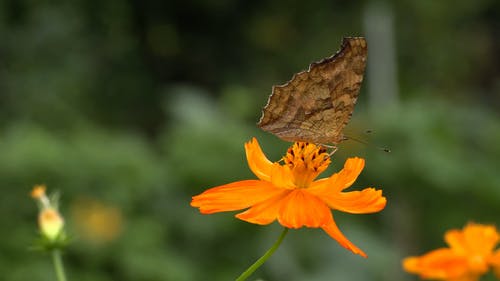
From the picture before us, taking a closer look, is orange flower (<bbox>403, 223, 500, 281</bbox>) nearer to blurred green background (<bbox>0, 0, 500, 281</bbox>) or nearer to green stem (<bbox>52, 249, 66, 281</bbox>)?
green stem (<bbox>52, 249, 66, 281</bbox>)

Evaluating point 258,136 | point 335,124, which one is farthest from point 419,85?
point 335,124

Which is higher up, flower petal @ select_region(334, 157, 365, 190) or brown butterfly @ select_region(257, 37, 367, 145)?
brown butterfly @ select_region(257, 37, 367, 145)

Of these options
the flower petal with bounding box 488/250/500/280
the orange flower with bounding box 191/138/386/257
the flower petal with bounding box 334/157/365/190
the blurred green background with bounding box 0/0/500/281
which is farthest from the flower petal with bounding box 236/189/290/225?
the blurred green background with bounding box 0/0/500/281

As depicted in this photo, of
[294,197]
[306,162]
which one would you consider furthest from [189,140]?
[294,197]

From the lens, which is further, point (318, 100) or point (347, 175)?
point (318, 100)

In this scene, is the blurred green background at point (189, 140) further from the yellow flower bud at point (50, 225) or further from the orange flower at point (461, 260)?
the orange flower at point (461, 260)

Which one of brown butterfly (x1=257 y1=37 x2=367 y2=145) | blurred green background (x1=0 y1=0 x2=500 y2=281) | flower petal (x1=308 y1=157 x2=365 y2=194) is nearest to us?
flower petal (x1=308 y1=157 x2=365 y2=194)

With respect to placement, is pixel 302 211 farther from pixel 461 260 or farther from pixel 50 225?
pixel 50 225

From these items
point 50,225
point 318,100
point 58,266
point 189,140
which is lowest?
point 58,266
